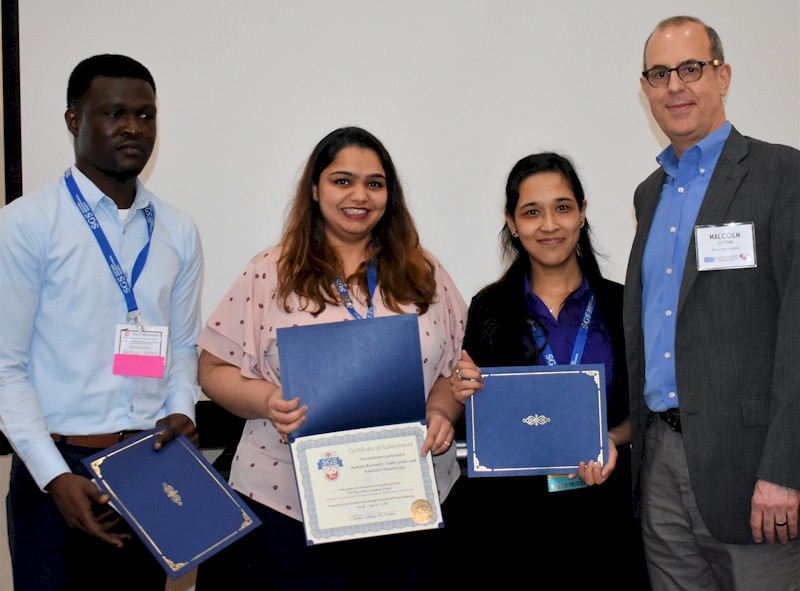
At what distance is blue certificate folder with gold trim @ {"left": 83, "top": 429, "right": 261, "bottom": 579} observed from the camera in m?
1.90

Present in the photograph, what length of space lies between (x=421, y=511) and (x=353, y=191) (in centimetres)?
96

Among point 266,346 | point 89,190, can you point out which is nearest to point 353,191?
point 266,346

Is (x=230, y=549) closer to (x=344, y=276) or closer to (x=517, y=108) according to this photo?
(x=344, y=276)

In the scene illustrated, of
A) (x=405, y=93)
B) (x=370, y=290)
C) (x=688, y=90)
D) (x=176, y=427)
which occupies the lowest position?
(x=176, y=427)

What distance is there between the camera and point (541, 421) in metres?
2.14

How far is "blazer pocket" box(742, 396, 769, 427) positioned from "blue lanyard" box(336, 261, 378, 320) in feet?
3.48

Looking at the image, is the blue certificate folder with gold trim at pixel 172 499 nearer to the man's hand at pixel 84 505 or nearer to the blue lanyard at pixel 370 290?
the man's hand at pixel 84 505

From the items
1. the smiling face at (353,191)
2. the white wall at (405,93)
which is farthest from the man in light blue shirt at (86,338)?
the white wall at (405,93)

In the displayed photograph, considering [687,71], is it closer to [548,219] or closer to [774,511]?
[548,219]

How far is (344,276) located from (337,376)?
15.9 inches

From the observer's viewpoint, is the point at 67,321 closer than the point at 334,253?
Yes

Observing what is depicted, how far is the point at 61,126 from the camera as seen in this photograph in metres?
3.29

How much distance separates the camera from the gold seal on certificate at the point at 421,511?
78.8 inches

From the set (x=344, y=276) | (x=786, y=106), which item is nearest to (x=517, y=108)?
(x=786, y=106)
